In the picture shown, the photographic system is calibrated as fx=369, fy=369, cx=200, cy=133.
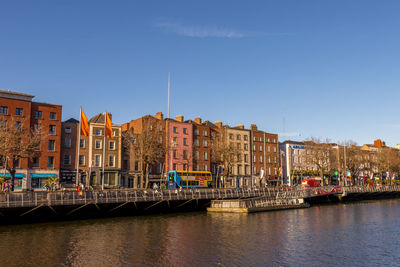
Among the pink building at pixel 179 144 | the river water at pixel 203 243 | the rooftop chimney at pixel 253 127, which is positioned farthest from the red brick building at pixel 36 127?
the rooftop chimney at pixel 253 127

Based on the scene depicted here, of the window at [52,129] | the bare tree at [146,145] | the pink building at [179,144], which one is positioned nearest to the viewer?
the bare tree at [146,145]

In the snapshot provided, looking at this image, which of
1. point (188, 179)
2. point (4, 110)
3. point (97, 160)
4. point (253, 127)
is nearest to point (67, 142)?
point (97, 160)

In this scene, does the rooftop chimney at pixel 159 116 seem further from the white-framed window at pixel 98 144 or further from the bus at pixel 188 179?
A: the white-framed window at pixel 98 144

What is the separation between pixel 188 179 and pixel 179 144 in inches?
509

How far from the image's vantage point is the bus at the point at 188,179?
75062mm

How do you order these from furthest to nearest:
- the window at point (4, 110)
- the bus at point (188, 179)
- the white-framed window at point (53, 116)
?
the bus at point (188, 179) → the white-framed window at point (53, 116) → the window at point (4, 110)

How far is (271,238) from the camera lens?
33562 mm

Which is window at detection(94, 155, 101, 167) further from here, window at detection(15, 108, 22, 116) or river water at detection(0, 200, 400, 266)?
river water at detection(0, 200, 400, 266)

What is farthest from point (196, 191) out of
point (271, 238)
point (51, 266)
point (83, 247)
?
point (51, 266)

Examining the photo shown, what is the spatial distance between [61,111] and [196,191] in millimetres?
31450

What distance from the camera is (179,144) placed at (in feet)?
289

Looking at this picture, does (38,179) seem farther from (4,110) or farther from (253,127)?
(253,127)

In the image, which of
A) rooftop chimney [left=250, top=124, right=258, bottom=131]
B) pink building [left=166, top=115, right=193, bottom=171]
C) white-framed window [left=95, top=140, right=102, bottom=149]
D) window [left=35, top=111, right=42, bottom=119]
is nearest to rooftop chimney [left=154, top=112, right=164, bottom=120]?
pink building [left=166, top=115, right=193, bottom=171]

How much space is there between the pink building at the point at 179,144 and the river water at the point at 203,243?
1572 inches
